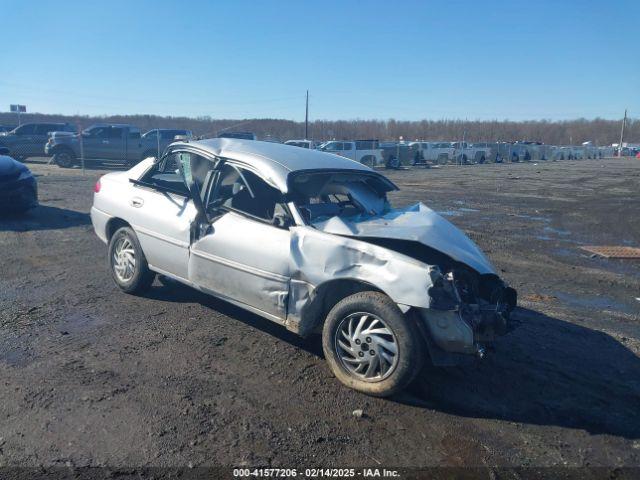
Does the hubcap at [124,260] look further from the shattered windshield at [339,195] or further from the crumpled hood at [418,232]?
the crumpled hood at [418,232]

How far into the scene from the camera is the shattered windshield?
15.9 ft

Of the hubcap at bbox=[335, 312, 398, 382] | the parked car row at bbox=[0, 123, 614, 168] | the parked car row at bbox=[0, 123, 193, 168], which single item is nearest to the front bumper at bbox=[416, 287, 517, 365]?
the hubcap at bbox=[335, 312, 398, 382]

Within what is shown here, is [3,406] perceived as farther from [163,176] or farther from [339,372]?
[163,176]

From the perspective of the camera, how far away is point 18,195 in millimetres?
10086

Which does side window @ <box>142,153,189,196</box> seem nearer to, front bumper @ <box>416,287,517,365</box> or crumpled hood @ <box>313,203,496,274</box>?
crumpled hood @ <box>313,203,496,274</box>

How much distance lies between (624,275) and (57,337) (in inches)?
287

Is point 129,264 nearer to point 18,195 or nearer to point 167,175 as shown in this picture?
point 167,175

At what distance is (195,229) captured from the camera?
5094 mm

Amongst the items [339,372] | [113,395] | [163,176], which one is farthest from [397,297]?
[163,176]

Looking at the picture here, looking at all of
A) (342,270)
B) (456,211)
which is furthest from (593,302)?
(456,211)

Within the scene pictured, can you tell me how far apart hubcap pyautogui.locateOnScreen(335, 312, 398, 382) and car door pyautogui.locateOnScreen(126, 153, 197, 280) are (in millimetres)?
1858

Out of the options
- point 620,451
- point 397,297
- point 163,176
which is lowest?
point 620,451

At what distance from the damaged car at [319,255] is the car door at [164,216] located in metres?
0.01

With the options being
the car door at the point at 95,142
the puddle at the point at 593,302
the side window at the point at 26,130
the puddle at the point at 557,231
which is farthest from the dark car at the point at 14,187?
the side window at the point at 26,130
